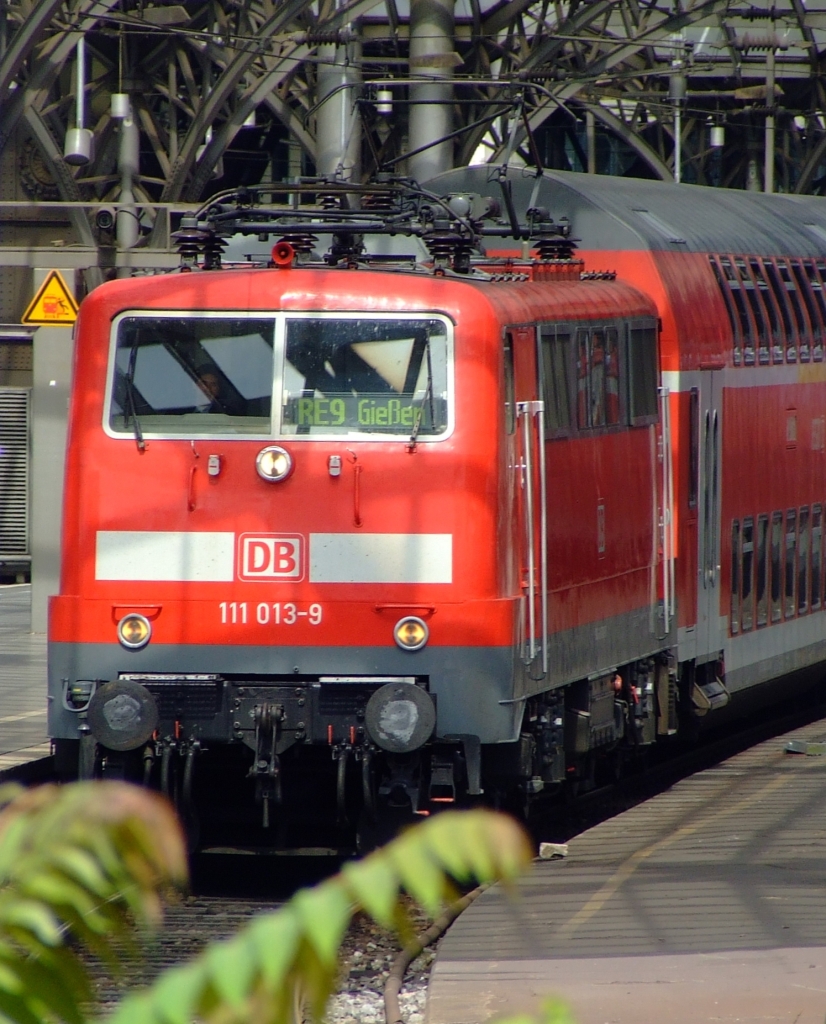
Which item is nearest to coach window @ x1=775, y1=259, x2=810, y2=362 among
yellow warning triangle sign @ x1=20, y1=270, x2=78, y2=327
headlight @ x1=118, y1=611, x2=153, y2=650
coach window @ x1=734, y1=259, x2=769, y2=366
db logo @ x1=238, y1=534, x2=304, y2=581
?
coach window @ x1=734, y1=259, x2=769, y2=366

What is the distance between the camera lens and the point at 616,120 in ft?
93.2

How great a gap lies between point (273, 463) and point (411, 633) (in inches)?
37.1

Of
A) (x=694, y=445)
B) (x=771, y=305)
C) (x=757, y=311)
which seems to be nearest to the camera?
(x=694, y=445)

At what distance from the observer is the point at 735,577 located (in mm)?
11547

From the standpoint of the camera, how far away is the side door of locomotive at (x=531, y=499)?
8.23 meters

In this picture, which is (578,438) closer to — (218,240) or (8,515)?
(218,240)

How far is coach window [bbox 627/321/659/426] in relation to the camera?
9.73m

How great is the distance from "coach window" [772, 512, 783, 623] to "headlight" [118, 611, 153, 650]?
5511 mm

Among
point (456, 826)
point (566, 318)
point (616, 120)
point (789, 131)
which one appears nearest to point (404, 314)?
point (566, 318)

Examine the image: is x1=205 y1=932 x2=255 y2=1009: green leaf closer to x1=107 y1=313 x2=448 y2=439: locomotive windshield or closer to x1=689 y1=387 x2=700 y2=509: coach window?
x1=107 y1=313 x2=448 y2=439: locomotive windshield

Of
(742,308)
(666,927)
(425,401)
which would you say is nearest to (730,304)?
(742,308)

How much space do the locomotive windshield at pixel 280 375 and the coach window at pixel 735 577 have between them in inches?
156

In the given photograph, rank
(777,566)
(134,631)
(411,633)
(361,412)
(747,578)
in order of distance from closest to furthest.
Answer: (411,633)
(134,631)
(361,412)
(747,578)
(777,566)

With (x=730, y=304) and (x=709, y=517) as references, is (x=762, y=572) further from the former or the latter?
(x=730, y=304)
